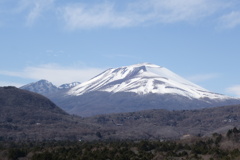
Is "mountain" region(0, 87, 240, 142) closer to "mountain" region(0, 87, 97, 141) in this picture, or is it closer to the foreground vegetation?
"mountain" region(0, 87, 97, 141)

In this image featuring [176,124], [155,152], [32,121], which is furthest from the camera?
[176,124]

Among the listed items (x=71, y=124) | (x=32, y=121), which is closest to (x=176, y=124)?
(x=71, y=124)

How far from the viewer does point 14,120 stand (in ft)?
514

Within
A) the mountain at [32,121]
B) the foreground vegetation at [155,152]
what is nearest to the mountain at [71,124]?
the mountain at [32,121]

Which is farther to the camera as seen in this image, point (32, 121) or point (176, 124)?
point (176, 124)

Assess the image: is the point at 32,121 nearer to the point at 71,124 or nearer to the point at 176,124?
the point at 71,124

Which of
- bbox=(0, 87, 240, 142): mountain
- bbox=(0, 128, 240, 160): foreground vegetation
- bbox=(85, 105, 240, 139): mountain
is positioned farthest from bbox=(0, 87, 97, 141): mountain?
bbox=(0, 128, 240, 160): foreground vegetation

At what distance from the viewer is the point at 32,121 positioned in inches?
6176

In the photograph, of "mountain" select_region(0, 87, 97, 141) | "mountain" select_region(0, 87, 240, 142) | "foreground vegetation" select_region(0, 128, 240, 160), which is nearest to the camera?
"foreground vegetation" select_region(0, 128, 240, 160)

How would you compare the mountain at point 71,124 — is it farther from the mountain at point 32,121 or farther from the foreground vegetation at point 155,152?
the foreground vegetation at point 155,152

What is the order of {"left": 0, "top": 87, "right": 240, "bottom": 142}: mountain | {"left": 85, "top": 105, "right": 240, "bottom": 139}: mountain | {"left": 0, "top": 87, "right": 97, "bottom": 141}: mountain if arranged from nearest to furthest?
{"left": 0, "top": 87, "right": 97, "bottom": 141}: mountain, {"left": 0, "top": 87, "right": 240, "bottom": 142}: mountain, {"left": 85, "top": 105, "right": 240, "bottom": 139}: mountain

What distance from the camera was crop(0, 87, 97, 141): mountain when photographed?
133875mm

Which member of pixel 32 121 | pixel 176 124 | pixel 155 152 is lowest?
pixel 155 152

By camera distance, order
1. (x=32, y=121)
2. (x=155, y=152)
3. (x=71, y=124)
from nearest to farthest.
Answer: (x=155, y=152) < (x=32, y=121) < (x=71, y=124)
